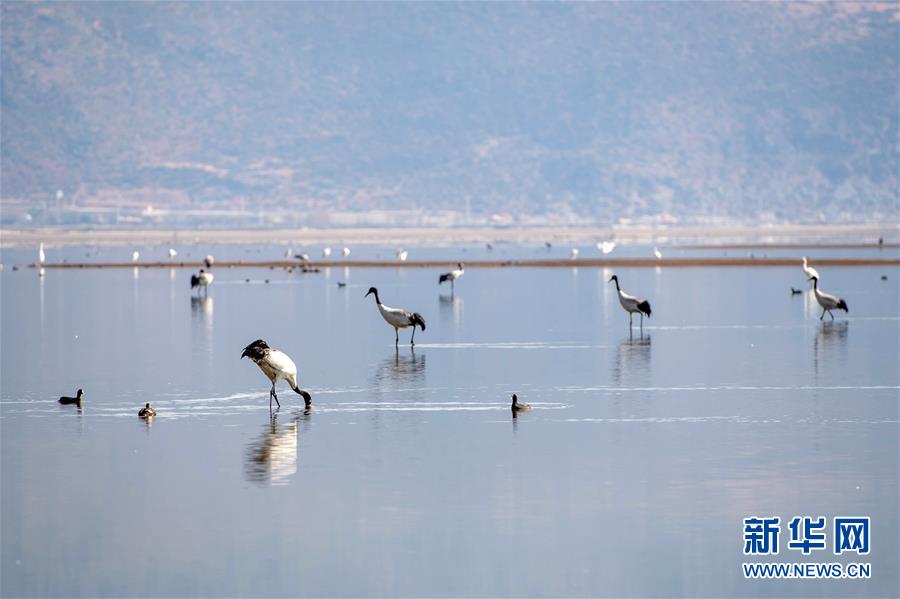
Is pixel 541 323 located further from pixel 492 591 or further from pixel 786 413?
pixel 492 591

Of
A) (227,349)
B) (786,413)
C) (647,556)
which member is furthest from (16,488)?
(227,349)

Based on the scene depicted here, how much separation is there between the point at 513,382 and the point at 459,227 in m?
160

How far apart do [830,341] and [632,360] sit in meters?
5.32

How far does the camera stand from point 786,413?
20422 millimetres

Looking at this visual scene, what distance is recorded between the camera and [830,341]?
31.1 meters

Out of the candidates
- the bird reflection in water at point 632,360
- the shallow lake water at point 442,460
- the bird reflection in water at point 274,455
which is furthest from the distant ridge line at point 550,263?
the bird reflection in water at point 274,455

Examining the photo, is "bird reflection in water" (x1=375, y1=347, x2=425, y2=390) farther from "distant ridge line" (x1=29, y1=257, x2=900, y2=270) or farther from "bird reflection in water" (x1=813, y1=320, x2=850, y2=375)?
"distant ridge line" (x1=29, y1=257, x2=900, y2=270)

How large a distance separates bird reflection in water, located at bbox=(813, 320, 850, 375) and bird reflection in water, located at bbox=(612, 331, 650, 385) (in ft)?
8.22

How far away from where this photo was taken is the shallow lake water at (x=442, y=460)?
13000 millimetres

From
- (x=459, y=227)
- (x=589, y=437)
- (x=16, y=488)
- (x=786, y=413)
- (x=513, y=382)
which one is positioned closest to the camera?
(x=16, y=488)

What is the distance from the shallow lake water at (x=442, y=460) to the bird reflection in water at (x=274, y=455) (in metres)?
0.05

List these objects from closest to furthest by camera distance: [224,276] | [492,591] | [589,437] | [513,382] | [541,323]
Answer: [492,591] < [589,437] < [513,382] < [541,323] < [224,276]

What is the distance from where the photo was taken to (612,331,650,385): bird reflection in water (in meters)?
24.7

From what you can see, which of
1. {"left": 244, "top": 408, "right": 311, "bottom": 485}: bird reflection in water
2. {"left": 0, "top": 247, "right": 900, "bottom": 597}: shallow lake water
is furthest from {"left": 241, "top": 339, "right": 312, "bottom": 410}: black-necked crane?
{"left": 244, "top": 408, "right": 311, "bottom": 485}: bird reflection in water
